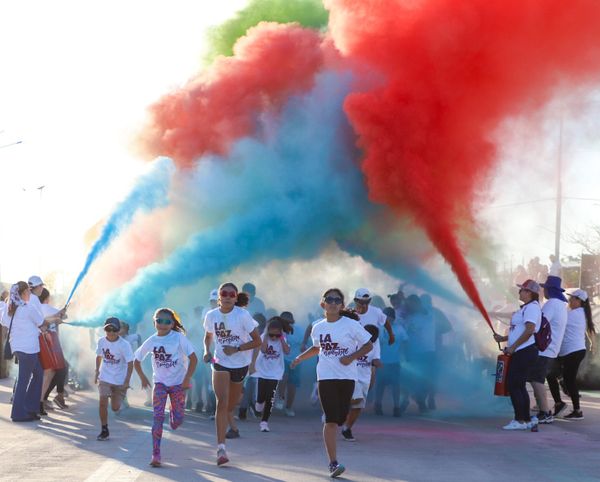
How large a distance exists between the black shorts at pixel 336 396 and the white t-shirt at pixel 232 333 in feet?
4.28

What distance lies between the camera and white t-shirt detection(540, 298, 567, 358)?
13516 mm

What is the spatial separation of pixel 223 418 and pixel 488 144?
776 centimetres

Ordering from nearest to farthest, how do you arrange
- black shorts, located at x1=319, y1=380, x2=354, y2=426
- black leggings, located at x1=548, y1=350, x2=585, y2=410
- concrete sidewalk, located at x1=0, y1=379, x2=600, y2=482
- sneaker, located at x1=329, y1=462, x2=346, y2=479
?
sneaker, located at x1=329, y1=462, x2=346, y2=479
concrete sidewalk, located at x1=0, y1=379, x2=600, y2=482
black shorts, located at x1=319, y1=380, x2=354, y2=426
black leggings, located at x1=548, y1=350, x2=585, y2=410

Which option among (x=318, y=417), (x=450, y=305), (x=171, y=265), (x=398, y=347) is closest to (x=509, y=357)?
(x=398, y=347)

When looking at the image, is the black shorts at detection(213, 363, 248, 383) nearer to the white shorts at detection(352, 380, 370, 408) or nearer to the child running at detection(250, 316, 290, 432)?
the white shorts at detection(352, 380, 370, 408)

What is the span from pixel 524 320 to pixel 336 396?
424 centimetres

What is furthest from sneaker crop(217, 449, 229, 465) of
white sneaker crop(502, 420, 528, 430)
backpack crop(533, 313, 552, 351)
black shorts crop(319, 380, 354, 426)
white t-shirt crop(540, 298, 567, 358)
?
white t-shirt crop(540, 298, 567, 358)

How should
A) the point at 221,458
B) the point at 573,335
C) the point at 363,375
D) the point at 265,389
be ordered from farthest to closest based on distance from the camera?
the point at 573,335, the point at 265,389, the point at 363,375, the point at 221,458

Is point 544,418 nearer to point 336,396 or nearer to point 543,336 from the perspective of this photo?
point 543,336

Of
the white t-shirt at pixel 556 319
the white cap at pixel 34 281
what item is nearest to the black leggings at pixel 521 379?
the white t-shirt at pixel 556 319

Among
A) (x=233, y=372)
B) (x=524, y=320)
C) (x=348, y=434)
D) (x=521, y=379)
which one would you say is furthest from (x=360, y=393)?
(x=524, y=320)

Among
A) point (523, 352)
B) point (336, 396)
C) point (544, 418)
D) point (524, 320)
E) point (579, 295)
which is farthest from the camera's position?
point (579, 295)

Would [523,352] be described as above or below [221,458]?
above

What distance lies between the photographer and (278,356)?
13.0 metres
